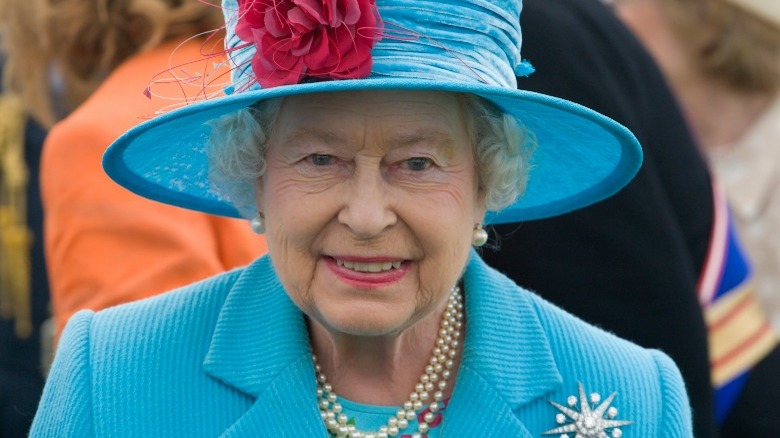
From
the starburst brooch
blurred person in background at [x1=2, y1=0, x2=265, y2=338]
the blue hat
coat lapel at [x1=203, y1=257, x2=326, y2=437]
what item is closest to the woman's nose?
the blue hat

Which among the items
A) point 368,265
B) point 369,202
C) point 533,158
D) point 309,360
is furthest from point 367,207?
point 533,158

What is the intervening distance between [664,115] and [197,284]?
146cm

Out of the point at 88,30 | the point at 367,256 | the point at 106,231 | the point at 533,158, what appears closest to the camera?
the point at 367,256

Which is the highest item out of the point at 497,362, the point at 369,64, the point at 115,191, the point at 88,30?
the point at 369,64

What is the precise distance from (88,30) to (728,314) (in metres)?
2.03

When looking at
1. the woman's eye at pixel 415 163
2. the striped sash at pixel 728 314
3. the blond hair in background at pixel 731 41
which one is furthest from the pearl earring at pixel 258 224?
the blond hair in background at pixel 731 41

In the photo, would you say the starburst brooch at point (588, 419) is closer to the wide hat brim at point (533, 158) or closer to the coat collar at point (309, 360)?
the coat collar at point (309, 360)

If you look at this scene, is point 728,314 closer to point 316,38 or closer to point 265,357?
point 265,357

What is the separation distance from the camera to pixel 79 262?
11.3ft

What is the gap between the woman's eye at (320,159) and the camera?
262cm

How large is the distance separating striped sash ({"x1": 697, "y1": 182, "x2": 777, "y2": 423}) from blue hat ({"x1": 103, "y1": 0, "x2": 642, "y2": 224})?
1146 millimetres

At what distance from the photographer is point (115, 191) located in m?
3.45

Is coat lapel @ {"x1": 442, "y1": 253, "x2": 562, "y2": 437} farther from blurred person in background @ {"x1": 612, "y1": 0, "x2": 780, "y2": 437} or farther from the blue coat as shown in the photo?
blurred person in background @ {"x1": 612, "y1": 0, "x2": 780, "y2": 437}

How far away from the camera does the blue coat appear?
2.79m
